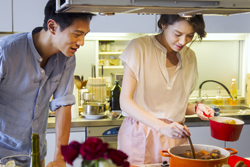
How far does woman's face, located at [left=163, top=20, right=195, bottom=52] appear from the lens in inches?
64.2

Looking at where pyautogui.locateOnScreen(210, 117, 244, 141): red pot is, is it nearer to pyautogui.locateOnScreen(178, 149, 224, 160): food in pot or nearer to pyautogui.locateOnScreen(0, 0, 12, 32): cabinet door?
pyautogui.locateOnScreen(178, 149, 224, 160): food in pot

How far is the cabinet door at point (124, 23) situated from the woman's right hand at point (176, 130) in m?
1.58

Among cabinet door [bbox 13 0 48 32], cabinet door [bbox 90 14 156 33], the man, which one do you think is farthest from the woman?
cabinet door [bbox 13 0 48 32]

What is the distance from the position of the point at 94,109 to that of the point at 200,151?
4.74ft

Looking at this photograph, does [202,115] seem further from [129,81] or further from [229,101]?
[229,101]

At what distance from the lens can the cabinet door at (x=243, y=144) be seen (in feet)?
8.98

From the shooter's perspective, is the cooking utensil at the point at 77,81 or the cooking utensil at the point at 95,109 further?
the cooking utensil at the point at 77,81

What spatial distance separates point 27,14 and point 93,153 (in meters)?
2.31

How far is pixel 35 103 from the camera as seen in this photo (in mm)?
1554

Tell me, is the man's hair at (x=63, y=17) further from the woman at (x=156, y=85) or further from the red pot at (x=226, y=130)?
the red pot at (x=226, y=130)

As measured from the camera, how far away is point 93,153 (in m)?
0.63

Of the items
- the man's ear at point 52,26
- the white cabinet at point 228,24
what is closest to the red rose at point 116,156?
the man's ear at point 52,26

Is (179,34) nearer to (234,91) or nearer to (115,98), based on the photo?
(115,98)

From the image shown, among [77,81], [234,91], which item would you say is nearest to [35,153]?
[77,81]
